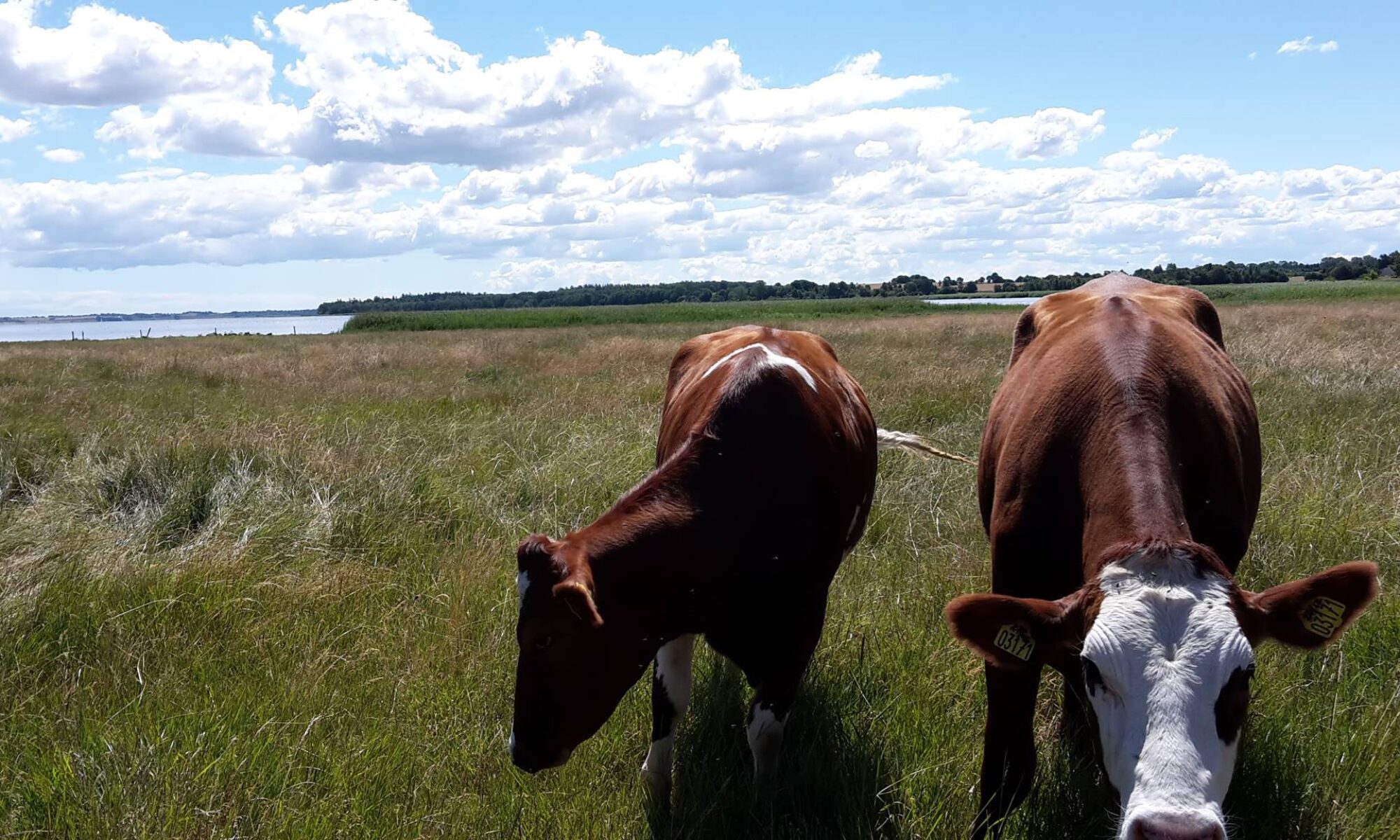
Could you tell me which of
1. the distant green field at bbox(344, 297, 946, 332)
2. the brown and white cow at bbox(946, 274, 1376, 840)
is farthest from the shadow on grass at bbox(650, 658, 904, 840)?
A: the distant green field at bbox(344, 297, 946, 332)

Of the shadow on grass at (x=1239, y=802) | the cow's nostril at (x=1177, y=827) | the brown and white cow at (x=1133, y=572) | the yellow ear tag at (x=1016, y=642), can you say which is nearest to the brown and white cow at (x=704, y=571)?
the brown and white cow at (x=1133, y=572)

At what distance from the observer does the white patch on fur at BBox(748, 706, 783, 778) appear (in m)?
4.00

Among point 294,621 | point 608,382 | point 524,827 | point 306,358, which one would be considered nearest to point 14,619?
point 294,621

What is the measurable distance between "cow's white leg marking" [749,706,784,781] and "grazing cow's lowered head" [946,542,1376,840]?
138 centimetres

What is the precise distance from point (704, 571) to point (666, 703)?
2.43 ft

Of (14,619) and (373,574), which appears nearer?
(14,619)

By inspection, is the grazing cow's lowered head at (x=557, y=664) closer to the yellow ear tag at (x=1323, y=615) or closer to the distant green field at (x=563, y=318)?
the yellow ear tag at (x=1323, y=615)

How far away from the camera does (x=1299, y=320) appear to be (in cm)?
2605

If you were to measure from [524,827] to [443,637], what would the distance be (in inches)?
68.5

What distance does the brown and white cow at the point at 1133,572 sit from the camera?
2447mm

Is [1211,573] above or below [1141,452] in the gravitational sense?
below

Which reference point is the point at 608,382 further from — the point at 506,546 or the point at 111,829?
the point at 111,829

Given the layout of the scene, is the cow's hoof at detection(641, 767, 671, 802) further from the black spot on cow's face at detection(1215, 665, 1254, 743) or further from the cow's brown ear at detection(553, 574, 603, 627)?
the black spot on cow's face at detection(1215, 665, 1254, 743)

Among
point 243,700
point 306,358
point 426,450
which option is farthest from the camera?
point 306,358
